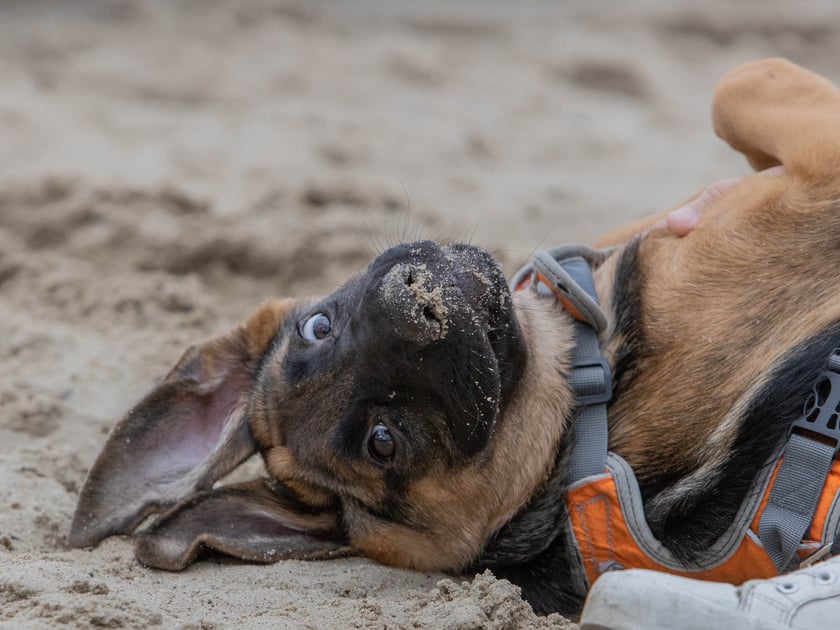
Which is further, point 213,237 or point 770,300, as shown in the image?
A: point 213,237

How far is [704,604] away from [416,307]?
1199mm

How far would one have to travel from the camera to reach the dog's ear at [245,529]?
10.8 feet

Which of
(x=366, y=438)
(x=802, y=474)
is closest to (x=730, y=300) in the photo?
(x=802, y=474)

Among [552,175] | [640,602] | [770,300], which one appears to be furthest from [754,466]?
[552,175]

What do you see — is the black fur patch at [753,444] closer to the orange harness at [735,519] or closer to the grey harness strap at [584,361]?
the orange harness at [735,519]

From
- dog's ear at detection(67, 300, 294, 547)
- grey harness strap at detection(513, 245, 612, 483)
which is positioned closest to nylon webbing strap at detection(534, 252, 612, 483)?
grey harness strap at detection(513, 245, 612, 483)

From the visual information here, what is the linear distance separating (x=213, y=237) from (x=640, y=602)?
11.9 feet

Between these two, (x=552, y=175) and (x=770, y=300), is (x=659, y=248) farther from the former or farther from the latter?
(x=552, y=175)

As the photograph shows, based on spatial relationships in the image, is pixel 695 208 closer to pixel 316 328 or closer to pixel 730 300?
pixel 730 300

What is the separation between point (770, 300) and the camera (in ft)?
10.6

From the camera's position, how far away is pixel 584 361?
11.4 feet

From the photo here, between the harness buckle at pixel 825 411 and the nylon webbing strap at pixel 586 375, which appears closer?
the harness buckle at pixel 825 411

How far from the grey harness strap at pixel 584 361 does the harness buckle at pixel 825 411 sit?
0.62 metres

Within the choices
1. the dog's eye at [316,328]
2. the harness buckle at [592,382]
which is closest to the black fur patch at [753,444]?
the harness buckle at [592,382]
